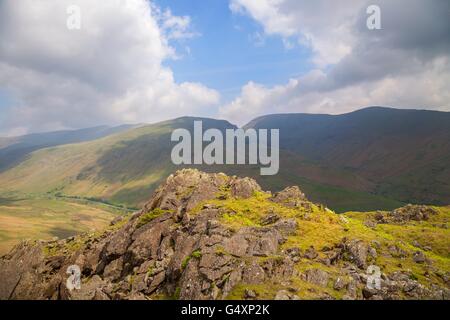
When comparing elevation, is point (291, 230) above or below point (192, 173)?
below

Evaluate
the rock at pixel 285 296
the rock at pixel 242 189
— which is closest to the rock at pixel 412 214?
the rock at pixel 242 189

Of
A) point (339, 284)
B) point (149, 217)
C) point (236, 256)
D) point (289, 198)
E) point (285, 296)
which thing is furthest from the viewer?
point (289, 198)

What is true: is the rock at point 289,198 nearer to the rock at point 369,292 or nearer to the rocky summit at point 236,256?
the rocky summit at point 236,256

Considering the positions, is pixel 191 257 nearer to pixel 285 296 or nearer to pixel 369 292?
pixel 285 296

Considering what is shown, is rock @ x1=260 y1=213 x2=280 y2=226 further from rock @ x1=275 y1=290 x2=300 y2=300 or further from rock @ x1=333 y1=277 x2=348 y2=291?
rock @ x1=275 y1=290 x2=300 y2=300

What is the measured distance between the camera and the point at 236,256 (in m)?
45.4

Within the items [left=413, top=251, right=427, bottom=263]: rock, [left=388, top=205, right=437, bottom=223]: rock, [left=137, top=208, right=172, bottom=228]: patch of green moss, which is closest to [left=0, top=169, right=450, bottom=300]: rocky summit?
[left=413, top=251, right=427, bottom=263]: rock

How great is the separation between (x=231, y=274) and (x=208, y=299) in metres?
3.84

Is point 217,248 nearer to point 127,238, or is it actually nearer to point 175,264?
point 175,264

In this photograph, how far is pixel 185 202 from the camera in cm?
6825

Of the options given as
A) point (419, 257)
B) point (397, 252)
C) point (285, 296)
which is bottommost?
point (419, 257)

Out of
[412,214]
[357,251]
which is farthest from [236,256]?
[412,214]

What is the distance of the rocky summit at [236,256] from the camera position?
40.8m
